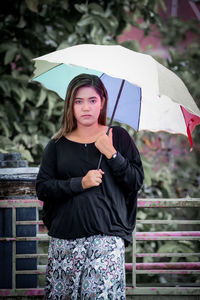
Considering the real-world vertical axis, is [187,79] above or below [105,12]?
below

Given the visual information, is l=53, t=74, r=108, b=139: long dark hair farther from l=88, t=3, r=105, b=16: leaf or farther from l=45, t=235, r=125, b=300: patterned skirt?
l=88, t=3, r=105, b=16: leaf

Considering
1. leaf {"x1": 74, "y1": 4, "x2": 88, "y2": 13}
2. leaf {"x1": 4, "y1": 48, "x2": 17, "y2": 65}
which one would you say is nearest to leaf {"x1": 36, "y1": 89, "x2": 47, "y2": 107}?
leaf {"x1": 4, "y1": 48, "x2": 17, "y2": 65}

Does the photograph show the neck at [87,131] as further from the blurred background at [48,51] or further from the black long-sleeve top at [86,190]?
the blurred background at [48,51]

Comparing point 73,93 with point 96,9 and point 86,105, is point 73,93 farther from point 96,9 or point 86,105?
point 96,9

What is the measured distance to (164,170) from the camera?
6.11 m

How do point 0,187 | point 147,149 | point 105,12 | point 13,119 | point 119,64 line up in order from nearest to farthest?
point 119,64 → point 0,187 → point 13,119 → point 105,12 → point 147,149

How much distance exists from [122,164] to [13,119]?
3243 mm

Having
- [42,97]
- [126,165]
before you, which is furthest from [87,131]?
[42,97]

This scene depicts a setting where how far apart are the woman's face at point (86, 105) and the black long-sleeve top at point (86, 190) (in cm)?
13

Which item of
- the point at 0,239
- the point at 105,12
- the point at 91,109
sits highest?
the point at 105,12

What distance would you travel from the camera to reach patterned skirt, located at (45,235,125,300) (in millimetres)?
2115

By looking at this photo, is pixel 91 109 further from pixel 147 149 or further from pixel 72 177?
pixel 147 149

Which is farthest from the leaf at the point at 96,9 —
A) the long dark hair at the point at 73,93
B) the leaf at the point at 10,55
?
the long dark hair at the point at 73,93

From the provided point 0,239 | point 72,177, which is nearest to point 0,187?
point 0,239
